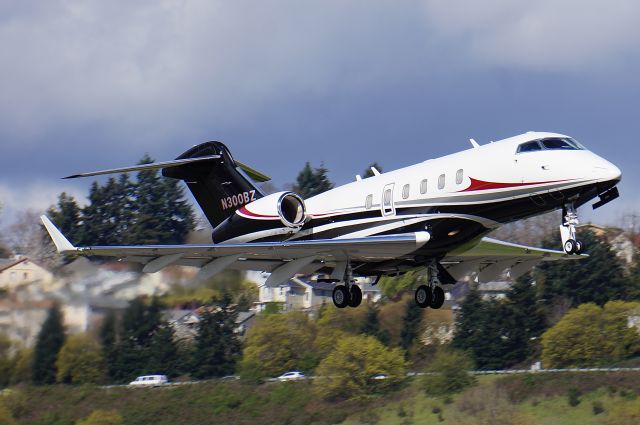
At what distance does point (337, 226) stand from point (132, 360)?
2556 cm

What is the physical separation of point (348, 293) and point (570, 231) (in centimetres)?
561

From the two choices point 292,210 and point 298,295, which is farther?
point 298,295

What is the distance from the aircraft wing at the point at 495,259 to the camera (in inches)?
1028

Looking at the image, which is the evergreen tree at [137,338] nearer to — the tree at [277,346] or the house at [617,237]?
the tree at [277,346]

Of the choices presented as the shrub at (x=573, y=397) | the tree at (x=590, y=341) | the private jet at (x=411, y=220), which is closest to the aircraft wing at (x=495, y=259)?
the private jet at (x=411, y=220)

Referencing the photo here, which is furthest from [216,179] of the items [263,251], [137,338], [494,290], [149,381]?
[494,290]

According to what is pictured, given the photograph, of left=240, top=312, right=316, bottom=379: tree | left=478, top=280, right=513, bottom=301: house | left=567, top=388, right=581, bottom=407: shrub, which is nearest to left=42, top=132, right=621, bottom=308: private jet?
left=567, top=388, right=581, bottom=407: shrub

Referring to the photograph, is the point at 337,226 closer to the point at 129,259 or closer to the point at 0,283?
the point at 129,259

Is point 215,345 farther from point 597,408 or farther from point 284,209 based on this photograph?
point 284,209

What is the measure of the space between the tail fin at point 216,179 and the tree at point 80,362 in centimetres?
817

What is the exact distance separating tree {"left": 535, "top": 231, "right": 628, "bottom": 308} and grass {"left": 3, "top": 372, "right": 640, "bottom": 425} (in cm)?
1454

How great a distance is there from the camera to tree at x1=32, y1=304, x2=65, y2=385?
105 feet

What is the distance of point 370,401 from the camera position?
167ft

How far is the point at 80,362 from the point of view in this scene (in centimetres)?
4241
